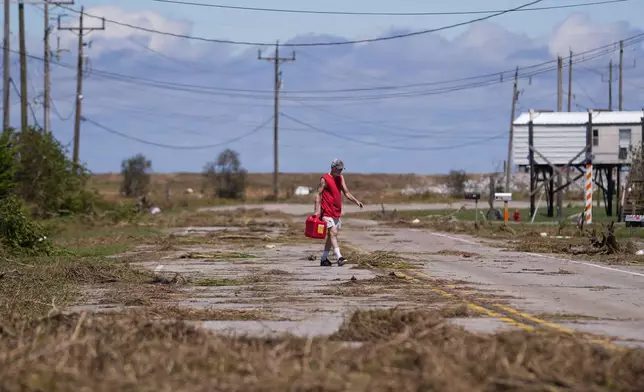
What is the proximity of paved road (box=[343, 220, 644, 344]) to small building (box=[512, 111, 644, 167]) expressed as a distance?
24.3m

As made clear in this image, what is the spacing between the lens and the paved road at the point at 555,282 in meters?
12.9

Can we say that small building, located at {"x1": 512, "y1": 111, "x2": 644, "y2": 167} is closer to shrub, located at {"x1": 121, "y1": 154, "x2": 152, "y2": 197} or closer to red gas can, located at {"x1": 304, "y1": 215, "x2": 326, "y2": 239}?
red gas can, located at {"x1": 304, "y1": 215, "x2": 326, "y2": 239}

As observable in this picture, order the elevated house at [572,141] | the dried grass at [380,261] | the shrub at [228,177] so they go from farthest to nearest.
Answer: the shrub at [228,177], the elevated house at [572,141], the dried grass at [380,261]

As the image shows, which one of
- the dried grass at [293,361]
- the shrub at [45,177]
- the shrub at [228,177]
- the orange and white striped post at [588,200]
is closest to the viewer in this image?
the dried grass at [293,361]

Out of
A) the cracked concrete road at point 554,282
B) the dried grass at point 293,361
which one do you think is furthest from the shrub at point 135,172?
the dried grass at point 293,361

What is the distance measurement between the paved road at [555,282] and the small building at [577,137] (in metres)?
24.3

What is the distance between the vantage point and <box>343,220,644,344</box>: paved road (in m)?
12.9

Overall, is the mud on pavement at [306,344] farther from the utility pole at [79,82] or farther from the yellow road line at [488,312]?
the utility pole at [79,82]

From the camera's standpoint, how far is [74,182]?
1921 inches

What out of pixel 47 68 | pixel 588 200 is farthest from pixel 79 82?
pixel 588 200

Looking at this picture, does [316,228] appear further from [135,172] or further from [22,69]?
[135,172]

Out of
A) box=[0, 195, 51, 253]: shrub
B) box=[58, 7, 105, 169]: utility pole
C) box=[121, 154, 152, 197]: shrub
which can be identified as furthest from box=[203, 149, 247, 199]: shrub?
box=[0, 195, 51, 253]: shrub

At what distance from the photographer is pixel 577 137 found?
53.7m

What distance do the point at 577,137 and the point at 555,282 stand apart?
1453 inches
